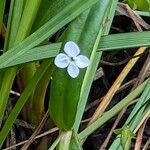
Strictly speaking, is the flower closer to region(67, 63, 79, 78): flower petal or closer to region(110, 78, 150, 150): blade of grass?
region(67, 63, 79, 78): flower petal

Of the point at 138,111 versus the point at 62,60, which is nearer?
the point at 62,60

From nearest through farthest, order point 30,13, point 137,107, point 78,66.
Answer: point 78,66
point 30,13
point 137,107

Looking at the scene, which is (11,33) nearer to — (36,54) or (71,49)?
(36,54)

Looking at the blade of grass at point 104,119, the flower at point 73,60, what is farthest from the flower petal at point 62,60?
the blade of grass at point 104,119

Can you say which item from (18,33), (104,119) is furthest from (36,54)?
(104,119)

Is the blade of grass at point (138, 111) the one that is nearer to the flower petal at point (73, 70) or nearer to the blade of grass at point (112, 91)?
the blade of grass at point (112, 91)

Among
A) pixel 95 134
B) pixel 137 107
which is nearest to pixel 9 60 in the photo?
pixel 137 107

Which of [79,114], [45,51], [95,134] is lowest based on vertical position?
[95,134]

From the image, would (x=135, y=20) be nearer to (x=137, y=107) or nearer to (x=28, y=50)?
(x=137, y=107)

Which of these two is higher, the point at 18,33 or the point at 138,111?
the point at 18,33
